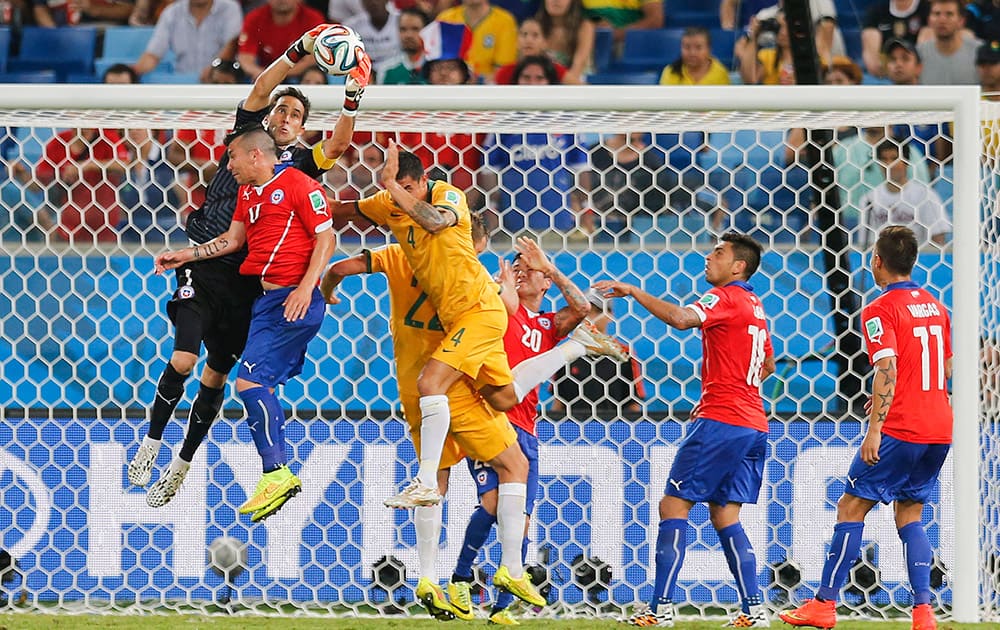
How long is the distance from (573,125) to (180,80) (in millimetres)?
4458

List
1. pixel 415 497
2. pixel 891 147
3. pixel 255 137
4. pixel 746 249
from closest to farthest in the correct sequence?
pixel 415 497, pixel 255 137, pixel 746 249, pixel 891 147

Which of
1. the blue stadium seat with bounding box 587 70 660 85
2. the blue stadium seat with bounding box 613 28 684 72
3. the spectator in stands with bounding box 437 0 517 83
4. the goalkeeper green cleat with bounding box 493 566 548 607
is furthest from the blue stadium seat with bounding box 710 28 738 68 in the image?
the goalkeeper green cleat with bounding box 493 566 548 607

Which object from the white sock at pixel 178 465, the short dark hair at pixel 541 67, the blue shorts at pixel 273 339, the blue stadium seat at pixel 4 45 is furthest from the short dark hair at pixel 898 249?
the blue stadium seat at pixel 4 45

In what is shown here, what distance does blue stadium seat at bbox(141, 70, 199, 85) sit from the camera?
33.2ft

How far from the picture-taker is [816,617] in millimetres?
5883

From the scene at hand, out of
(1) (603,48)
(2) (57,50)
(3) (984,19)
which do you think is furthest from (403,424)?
(3) (984,19)

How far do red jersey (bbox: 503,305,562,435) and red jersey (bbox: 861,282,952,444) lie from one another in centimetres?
141

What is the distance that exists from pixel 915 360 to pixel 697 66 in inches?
170

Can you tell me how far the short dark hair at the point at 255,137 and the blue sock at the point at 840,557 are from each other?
2.75 m

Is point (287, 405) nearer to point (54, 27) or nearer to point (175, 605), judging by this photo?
point (175, 605)

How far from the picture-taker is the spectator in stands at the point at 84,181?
6.87m

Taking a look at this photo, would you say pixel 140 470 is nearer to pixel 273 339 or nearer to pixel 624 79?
pixel 273 339

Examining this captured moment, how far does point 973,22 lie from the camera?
32.6 ft

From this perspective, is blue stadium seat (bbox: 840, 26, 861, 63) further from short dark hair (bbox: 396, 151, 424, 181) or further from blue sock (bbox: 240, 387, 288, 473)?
blue sock (bbox: 240, 387, 288, 473)
